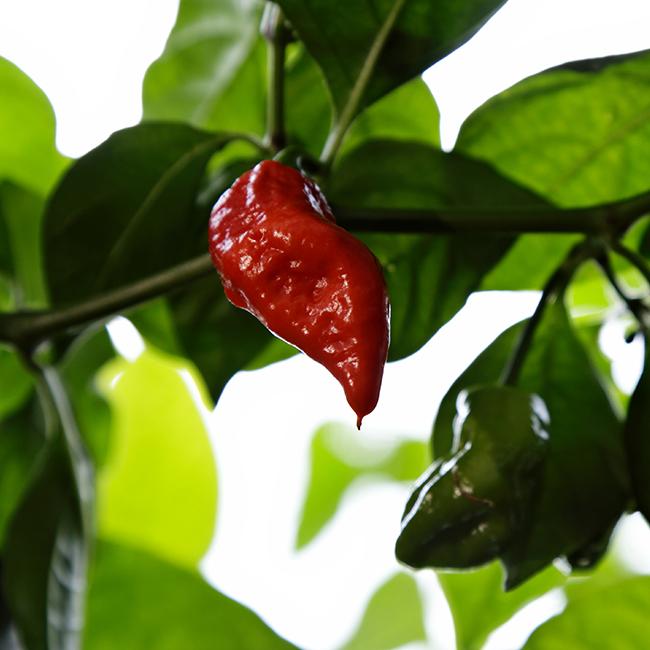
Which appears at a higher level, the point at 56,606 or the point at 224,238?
the point at 224,238

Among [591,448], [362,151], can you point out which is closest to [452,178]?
[362,151]

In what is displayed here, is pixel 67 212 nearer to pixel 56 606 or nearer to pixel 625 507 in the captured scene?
pixel 56 606

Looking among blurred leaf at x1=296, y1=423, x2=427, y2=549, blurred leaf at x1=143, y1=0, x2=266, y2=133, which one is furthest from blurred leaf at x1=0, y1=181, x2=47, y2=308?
blurred leaf at x1=296, y1=423, x2=427, y2=549

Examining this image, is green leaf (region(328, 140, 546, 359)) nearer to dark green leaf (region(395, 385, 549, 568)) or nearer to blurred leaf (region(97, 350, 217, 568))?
dark green leaf (region(395, 385, 549, 568))

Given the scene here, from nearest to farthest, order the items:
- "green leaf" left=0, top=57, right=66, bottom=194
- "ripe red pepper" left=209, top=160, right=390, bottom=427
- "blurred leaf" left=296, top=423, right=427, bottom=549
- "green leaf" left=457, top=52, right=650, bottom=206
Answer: "ripe red pepper" left=209, top=160, right=390, bottom=427
"green leaf" left=457, top=52, right=650, bottom=206
"green leaf" left=0, top=57, right=66, bottom=194
"blurred leaf" left=296, top=423, right=427, bottom=549

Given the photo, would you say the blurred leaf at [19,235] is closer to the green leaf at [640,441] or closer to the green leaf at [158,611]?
the green leaf at [158,611]

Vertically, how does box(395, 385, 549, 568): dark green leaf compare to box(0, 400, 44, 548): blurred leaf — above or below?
above
